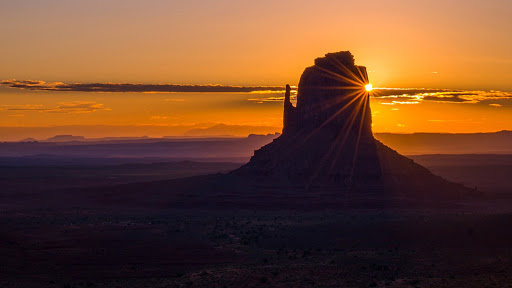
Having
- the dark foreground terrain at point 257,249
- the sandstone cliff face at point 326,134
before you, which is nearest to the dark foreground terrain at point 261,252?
the dark foreground terrain at point 257,249

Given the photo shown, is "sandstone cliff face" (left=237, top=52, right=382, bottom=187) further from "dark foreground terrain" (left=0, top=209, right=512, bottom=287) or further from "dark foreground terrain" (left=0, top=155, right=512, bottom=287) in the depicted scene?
"dark foreground terrain" (left=0, top=209, right=512, bottom=287)

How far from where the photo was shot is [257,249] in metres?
51.2

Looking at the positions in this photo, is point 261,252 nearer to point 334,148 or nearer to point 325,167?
point 325,167

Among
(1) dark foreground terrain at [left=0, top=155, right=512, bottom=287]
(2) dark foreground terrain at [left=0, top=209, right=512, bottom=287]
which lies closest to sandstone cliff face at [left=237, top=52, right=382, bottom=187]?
(1) dark foreground terrain at [left=0, top=155, right=512, bottom=287]

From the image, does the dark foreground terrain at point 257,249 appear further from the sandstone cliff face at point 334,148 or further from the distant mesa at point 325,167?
the sandstone cliff face at point 334,148

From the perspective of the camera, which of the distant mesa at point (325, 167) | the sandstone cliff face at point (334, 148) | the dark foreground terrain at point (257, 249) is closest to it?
the dark foreground terrain at point (257, 249)

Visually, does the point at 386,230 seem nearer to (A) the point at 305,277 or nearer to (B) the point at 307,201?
(A) the point at 305,277

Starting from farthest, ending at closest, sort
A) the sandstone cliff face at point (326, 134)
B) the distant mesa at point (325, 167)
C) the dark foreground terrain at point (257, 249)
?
1. the sandstone cliff face at point (326, 134)
2. the distant mesa at point (325, 167)
3. the dark foreground terrain at point (257, 249)

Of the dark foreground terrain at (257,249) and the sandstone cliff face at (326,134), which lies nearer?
the dark foreground terrain at (257,249)

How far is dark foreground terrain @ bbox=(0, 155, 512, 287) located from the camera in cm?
3875

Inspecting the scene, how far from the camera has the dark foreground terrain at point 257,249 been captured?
3875 cm

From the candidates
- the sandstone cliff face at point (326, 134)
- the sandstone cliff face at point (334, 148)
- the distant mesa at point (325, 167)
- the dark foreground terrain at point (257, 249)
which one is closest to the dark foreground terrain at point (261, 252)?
the dark foreground terrain at point (257, 249)

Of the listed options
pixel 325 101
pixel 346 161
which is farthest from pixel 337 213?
pixel 325 101

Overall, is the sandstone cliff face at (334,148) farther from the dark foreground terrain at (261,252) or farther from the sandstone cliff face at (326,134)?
the dark foreground terrain at (261,252)
